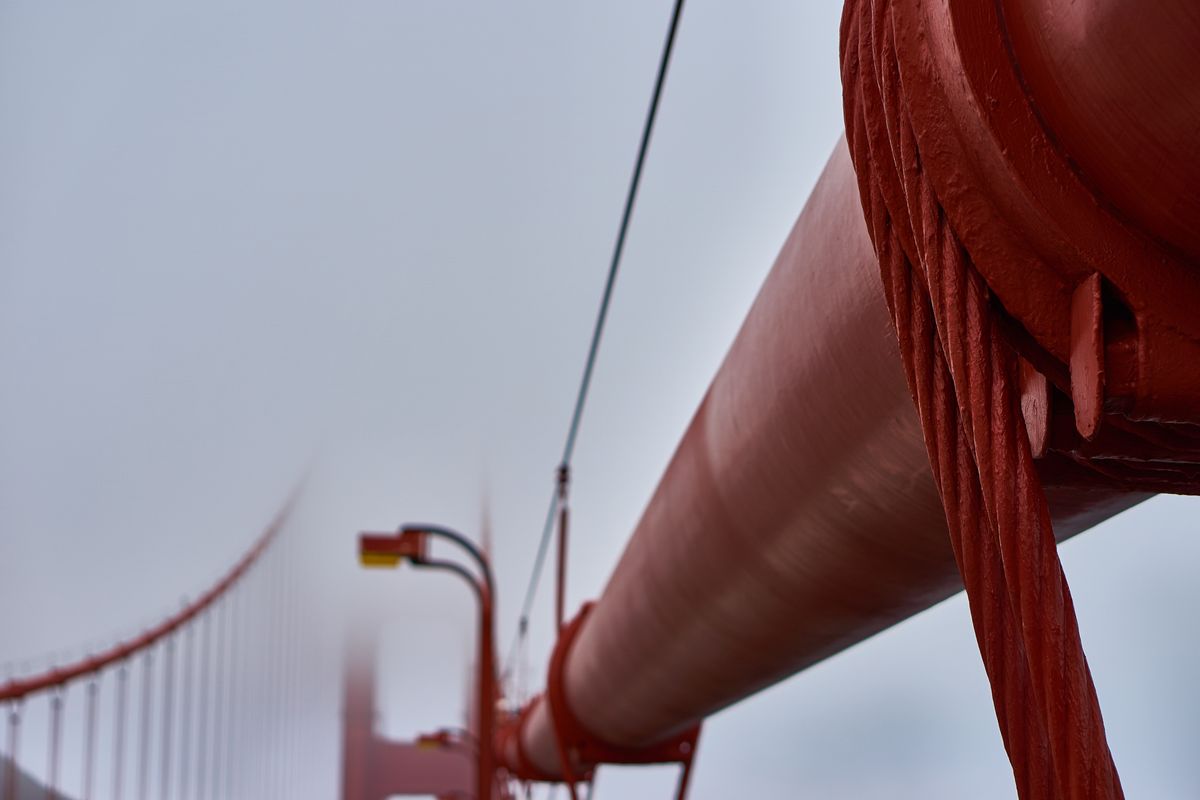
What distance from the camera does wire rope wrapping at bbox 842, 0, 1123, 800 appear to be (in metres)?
0.33

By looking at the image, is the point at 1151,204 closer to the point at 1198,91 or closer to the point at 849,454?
the point at 1198,91

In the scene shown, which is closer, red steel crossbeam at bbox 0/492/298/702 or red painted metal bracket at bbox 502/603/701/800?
red painted metal bracket at bbox 502/603/701/800

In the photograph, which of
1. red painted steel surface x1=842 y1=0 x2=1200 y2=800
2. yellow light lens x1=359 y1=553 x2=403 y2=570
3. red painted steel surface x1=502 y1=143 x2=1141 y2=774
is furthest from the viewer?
yellow light lens x1=359 y1=553 x2=403 y2=570

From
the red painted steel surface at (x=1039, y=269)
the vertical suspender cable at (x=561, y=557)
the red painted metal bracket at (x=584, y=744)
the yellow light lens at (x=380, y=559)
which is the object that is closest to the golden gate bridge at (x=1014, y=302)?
the red painted steel surface at (x=1039, y=269)

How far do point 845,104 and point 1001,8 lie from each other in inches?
3.5

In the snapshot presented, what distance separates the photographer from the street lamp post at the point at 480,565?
4.56 meters

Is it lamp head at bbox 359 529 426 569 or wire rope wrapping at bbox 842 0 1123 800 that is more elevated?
lamp head at bbox 359 529 426 569

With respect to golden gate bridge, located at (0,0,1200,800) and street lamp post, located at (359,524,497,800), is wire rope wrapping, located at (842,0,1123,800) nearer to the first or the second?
golden gate bridge, located at (0,0,1200,800)

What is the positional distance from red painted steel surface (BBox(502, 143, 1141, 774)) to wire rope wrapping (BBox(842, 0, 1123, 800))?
6 cm

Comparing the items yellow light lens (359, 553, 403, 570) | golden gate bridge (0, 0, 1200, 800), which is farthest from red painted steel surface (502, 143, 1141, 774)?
yellow light lens (359, 553, 403, 570)

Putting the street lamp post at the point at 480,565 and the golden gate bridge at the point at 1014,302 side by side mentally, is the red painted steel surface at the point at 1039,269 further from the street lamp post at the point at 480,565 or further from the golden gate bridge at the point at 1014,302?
the street lamp post at the point at 480,565

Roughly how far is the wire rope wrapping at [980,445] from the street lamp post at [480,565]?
13.9 ft

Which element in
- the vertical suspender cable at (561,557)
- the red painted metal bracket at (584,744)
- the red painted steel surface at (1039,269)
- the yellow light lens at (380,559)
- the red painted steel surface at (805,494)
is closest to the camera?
the red painted steel surface at (1039,269)

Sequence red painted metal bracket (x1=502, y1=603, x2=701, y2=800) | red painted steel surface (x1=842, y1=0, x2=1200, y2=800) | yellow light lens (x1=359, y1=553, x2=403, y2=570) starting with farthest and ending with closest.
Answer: yellow light lens (x1=359, y1=553, x2=403, y2=570), red painted metal bracket (x1=502, y1=603, x2=701, y2=800), red painted steel surface (x1=842, y1=0, x2=1200, y2=800)
